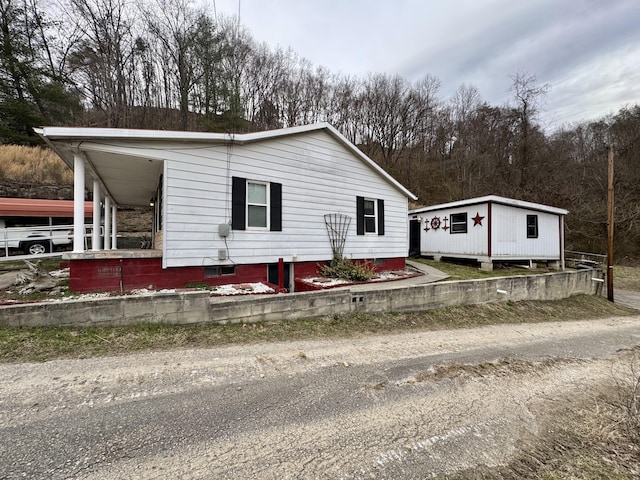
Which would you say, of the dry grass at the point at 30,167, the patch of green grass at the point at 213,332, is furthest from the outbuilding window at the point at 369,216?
the dry grass at the point at 30,167

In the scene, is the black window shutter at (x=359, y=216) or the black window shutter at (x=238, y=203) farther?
the black window shutter at (x=359, y=216)

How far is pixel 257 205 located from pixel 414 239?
446 inches

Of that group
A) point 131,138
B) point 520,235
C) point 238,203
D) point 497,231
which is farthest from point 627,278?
point 131,138

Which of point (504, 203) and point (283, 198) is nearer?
point (283, 198)

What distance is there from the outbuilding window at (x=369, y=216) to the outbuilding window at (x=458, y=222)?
5.37m

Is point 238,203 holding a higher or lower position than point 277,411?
higher

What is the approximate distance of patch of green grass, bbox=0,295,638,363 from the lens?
11.8 ft

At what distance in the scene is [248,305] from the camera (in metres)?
4.96

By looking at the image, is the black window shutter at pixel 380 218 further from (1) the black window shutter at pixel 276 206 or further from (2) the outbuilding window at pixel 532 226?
(2) the outbuilding window at pixel 532 226

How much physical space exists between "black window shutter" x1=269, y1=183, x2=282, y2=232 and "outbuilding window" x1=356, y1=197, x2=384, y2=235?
9.05 ft

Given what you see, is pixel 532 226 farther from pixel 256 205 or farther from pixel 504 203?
pixel 256 205

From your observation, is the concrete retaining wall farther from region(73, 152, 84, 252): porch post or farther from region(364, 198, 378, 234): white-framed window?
region(364, 198, 378, 234): white-framed window

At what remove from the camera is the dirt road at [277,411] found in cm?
195

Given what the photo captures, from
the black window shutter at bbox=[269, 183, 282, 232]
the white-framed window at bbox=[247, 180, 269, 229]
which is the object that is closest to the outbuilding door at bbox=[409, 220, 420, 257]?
the black window shutter at bbox=[269, 183, 282, 232]
